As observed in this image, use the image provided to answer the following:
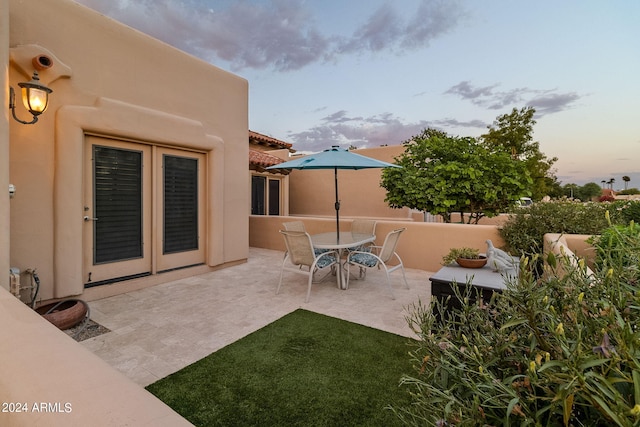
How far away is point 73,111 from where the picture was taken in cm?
454

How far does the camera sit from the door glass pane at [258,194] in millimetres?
11438

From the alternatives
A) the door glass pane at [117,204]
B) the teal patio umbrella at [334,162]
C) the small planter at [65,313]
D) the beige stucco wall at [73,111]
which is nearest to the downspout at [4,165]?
the beige stucco wall at [73,111]

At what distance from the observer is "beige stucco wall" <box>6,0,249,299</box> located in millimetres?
4184

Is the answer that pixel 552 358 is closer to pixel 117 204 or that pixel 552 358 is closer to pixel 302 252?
pixel 302 252

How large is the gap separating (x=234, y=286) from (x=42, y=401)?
183 inches

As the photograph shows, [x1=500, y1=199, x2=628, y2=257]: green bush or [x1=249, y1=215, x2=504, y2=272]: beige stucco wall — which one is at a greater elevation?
[x1=500, y1=199, x2=628, y2=257]: green bush

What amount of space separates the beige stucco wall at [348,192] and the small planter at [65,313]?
39.5 ft

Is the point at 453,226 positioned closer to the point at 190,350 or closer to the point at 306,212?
the point at 190,350

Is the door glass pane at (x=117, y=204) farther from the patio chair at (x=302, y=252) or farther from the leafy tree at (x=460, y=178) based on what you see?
the leafy tree at (x=460, y=178)

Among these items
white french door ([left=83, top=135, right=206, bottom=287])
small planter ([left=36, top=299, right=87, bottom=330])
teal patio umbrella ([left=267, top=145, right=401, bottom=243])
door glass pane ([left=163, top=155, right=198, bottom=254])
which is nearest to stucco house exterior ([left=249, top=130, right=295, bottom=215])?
door glass pane ([left=163, top=155, right=198, bottom=254])

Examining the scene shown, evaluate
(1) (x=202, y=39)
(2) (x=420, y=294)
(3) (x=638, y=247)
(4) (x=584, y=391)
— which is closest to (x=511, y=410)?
(4) (x=584, y=391)

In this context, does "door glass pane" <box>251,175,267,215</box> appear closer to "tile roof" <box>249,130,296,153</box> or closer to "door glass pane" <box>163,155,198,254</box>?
"tile roof" <box>249,130,296,153</box>

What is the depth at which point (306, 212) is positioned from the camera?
53.0 ft

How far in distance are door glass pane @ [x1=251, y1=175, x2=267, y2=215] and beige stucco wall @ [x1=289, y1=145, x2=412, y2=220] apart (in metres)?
4.00
